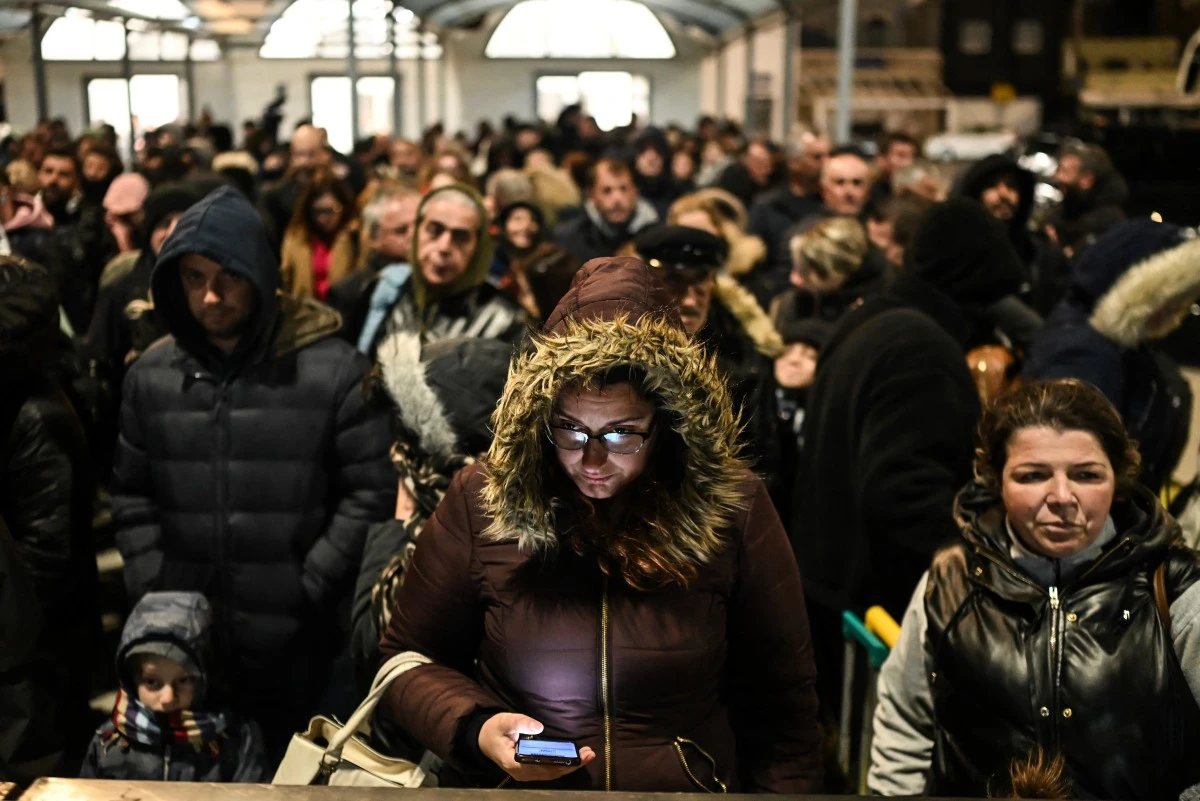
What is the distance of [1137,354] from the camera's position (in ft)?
11.8

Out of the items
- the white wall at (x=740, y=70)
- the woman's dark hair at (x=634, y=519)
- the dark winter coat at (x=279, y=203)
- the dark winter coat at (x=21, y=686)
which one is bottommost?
the dark winter coat at (x=21, y=686)

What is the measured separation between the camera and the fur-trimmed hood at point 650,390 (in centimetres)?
199

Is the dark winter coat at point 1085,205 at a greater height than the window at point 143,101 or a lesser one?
lesser

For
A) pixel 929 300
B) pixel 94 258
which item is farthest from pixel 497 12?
pixel 929 300

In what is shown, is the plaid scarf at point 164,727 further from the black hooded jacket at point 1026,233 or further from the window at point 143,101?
the window at point 143,101

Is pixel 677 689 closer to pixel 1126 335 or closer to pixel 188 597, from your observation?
pixel 188 597

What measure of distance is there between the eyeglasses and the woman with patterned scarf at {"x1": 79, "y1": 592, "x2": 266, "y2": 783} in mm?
1579

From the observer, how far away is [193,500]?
349 cm

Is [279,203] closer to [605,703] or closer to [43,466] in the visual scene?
[43,466]

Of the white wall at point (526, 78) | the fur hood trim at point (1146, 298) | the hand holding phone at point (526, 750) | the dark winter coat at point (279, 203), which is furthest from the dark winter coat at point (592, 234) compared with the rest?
the white wall at point (526, 78)

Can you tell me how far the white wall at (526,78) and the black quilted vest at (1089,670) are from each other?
122 ft

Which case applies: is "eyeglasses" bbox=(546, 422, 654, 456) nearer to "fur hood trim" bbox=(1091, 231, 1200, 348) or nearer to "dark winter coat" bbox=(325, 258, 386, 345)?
"fur hood trim" bbox=(1091, 231, 1200, 348)

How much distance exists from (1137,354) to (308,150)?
7.44 m

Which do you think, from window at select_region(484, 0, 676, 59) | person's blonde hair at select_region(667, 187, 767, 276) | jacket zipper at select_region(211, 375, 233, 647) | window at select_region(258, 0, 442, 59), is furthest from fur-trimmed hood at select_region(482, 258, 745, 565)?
window at select_region(484, 0, 676, 59)
